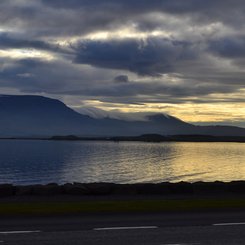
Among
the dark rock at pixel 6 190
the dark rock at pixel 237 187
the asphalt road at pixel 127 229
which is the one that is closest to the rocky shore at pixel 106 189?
the dark rock at pixel 6 190

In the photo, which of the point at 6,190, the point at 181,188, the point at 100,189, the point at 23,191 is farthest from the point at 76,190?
the point at 181,188

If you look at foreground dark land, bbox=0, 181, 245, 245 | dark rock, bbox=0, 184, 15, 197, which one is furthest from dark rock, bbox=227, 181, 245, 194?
dark rock, bbox=0, 184, 15, 197

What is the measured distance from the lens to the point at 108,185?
98.7 ft

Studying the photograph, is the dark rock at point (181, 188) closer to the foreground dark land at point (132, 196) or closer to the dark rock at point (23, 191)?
the foreground dark land at point (132, 196)

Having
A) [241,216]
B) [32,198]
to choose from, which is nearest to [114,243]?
[241,216]

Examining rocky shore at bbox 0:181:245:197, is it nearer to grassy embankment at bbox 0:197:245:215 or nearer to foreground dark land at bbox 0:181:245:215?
foreground dark land at bbox 0:181:245:215

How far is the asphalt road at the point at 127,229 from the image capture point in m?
13.8

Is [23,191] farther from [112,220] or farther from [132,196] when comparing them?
[112,220]

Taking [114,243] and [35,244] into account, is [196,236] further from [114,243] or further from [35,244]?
[35,244]

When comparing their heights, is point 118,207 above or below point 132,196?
above

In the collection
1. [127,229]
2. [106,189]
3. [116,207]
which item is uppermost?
[127,229]

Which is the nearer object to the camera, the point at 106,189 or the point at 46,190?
the point at 46,190

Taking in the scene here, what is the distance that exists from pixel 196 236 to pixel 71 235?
12.2ft

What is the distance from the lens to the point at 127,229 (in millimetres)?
15758
